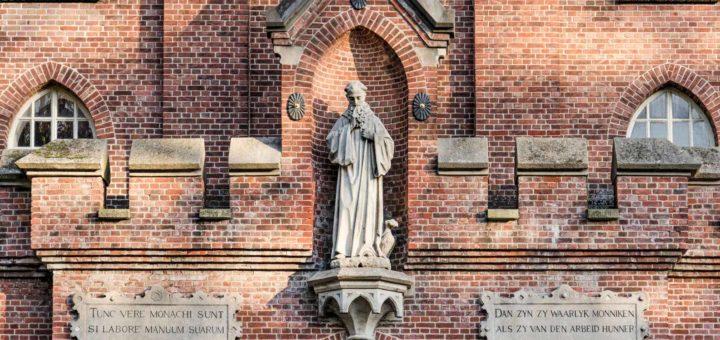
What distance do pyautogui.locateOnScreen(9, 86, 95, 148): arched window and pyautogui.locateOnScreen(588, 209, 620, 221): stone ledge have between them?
652cm

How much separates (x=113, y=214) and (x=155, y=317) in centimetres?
131

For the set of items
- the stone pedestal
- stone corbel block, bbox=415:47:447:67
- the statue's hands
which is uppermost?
stone corbel block, bbox=415:47:447:67

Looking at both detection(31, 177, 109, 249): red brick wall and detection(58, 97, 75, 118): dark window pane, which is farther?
detection(58, 97, 75, 118): dark window pane

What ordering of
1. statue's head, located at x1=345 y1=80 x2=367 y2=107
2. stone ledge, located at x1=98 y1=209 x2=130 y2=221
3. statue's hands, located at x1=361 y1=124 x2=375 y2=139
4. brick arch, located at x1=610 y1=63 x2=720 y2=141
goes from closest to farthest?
stone ledge, located at x1=98 y1=209 x2=130 y2=221
statue's hands, located at x1=361 y1=124 x2=375 y2=139
statue's head, located at x1=345 y1=80 x2=367 y2=107
brick arch, located at x1=610 y1=63 x2=720 y2=141

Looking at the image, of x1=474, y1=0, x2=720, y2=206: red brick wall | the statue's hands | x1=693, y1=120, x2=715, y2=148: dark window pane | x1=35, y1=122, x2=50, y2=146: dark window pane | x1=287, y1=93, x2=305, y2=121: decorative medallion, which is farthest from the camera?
x1=35, y1=122, x2=50, y2=146: dark window pane

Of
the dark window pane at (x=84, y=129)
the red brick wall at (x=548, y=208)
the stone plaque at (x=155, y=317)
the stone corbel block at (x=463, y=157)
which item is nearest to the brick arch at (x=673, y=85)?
the red brick wall at (x=548, y=208)

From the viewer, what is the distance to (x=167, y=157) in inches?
1097

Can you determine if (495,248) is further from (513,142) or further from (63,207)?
(63,207)

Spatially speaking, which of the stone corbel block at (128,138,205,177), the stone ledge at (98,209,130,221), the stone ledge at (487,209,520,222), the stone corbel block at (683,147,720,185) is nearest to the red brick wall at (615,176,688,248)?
the stone corbel block at (683,147,720,185)

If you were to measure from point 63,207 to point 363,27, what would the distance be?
4.24 m

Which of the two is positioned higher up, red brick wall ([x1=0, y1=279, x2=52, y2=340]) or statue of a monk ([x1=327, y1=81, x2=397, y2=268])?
statue of a monk ([x1=327, y1=81, x2=397, y2=268])

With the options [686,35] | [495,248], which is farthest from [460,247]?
[686,35]

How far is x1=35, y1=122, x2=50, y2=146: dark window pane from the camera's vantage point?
1177 inches

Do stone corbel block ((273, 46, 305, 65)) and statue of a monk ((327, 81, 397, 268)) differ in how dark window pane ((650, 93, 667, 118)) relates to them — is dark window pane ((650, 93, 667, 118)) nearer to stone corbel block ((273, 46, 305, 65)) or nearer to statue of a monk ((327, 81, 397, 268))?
statue of a monk ((327, 81, 397, 268))
